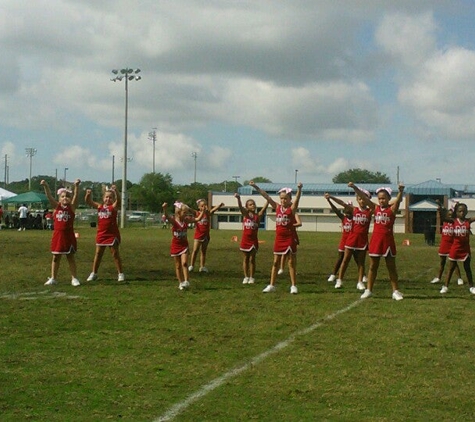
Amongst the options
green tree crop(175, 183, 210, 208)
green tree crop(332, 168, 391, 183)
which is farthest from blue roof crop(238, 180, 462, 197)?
green tree crop(332, 168, 391, 183)

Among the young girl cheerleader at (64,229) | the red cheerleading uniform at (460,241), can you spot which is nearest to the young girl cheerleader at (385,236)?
the red cheerleading uniform at (460,241)

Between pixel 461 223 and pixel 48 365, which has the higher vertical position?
pixel 461 223

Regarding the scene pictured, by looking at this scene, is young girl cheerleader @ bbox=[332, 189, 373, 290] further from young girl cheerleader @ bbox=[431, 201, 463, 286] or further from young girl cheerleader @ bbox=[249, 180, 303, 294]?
young girl cheerleader @ bbox=[431, 201, 463, 286]

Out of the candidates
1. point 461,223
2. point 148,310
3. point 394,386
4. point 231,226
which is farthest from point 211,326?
point 231,226

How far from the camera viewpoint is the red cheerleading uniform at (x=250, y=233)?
52.2 feet

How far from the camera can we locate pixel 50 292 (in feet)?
43.9

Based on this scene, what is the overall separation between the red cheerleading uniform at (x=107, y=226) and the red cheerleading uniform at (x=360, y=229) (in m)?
4.80

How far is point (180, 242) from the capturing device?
14469mm

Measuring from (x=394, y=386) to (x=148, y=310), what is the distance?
5.28 metres

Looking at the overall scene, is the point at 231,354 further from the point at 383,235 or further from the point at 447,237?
the point at 447,237

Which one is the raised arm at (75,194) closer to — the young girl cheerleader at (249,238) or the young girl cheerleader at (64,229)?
the young girl cheerleader at (64,229)

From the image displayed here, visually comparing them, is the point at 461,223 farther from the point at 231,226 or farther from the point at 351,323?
the point at 231,226

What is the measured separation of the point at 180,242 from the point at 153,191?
4301 inches

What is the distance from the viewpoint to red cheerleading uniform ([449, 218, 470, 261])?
1473 centimetres
